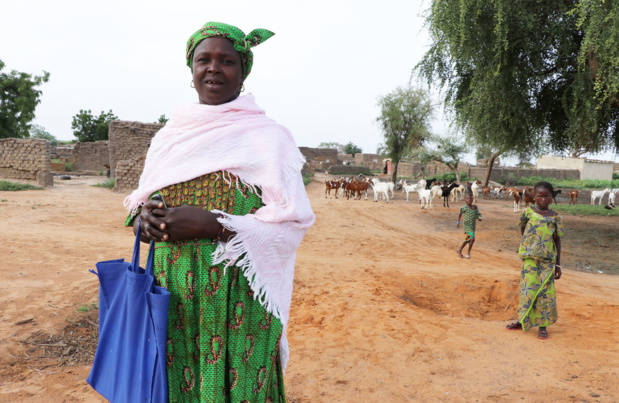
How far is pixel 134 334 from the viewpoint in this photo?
143 centimetres

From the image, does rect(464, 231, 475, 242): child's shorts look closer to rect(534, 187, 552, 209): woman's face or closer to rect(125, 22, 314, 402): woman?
rect(534, 187, 552, 209): woman's face

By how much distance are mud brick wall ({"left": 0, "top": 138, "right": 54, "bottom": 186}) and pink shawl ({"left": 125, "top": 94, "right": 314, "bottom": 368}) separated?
17.5 meters

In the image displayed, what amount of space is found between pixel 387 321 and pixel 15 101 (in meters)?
30.1

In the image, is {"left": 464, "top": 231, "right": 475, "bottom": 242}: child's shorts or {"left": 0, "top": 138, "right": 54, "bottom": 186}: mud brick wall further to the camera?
{"left": 0, "top": 138, "right": 54, "bottom": 186}: mud brick wall

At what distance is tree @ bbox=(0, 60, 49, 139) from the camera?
85.0ft

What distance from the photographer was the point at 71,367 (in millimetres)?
3229

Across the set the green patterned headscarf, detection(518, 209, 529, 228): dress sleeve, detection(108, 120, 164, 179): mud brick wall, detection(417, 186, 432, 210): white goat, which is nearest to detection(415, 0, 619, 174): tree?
detection(518, 209, 529, 228): dress sleeve

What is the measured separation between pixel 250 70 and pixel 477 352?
3419mm

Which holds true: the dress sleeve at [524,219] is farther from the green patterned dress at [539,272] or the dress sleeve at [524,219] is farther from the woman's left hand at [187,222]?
the woman's left hand at [187,222]

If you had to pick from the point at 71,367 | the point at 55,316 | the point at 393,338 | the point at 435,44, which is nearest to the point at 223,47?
the point at 71,367

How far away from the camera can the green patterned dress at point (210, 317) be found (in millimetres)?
1479

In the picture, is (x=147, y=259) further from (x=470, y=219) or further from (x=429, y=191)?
(x=429, y=191)

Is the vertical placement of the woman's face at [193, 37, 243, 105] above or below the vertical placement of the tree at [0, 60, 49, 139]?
below

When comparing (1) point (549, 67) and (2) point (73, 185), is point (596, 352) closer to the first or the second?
(1) point (549, 67)
